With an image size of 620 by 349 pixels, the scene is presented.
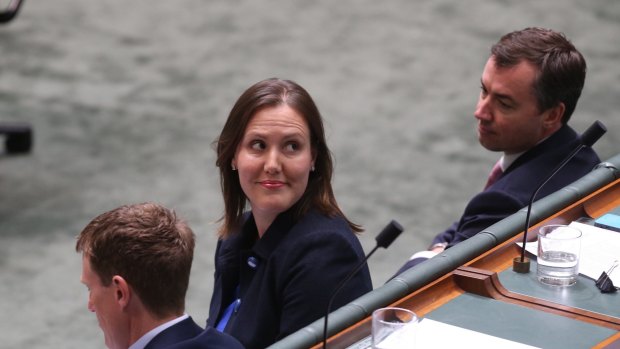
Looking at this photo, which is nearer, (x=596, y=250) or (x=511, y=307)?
(x=511, y=307)

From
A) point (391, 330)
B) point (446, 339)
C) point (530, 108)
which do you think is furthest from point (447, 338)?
point (530, 108)

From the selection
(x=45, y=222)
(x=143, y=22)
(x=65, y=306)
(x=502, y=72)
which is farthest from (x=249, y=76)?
(x=502, y=72)

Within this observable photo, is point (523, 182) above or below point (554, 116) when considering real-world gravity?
below

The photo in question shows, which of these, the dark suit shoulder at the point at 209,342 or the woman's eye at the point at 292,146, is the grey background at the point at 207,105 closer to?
the woman's eye at the point at 292,146

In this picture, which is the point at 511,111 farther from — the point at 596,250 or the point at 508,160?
the point at 596,250

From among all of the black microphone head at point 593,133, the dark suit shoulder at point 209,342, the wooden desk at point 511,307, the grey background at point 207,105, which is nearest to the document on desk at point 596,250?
the wooden desk at point 511,307

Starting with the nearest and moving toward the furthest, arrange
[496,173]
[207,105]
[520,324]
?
[520,324], [496,173], [207,105]

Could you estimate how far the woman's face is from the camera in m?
3.09

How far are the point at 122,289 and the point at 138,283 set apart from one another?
4cm

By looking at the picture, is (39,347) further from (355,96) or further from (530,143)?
(355,96)

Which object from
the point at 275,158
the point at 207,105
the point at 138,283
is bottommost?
the point at 207,105

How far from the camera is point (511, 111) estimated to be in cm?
370

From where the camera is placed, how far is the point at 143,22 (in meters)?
8.07

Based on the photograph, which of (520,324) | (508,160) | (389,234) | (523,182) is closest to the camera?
(389,234)
